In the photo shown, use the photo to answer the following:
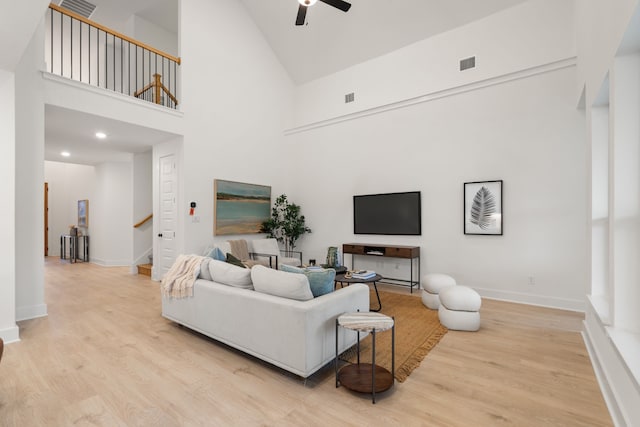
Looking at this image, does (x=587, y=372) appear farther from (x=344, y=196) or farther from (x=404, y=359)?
(x=344, y=196)

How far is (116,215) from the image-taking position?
26.6 ft

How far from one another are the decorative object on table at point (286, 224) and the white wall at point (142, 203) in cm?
271

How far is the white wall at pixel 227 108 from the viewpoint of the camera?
5672mm

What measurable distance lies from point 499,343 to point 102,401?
135 inches

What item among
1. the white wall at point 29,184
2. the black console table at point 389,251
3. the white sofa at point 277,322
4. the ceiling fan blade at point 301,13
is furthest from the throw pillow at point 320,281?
the ceiling fan blade at point 301,13

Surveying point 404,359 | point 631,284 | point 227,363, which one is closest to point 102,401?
point 227,363

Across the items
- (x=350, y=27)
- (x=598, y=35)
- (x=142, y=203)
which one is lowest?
(x=142, y=203)

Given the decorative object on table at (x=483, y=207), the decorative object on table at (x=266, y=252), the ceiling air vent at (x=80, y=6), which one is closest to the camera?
the decorative object on table at (x=483, y=207)

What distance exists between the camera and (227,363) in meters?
2.68

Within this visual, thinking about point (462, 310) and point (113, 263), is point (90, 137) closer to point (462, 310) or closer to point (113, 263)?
point (113, 263)

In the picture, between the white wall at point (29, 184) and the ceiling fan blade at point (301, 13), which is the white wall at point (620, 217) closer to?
the ceiling fan blade at point (301, 13)

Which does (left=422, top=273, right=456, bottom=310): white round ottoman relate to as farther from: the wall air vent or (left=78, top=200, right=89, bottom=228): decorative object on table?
(left=78, top=200, right=89, bottom=228): decorative object on table

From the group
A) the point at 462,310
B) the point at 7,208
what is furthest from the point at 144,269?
the point at 462,310

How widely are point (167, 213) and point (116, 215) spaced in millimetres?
3189
